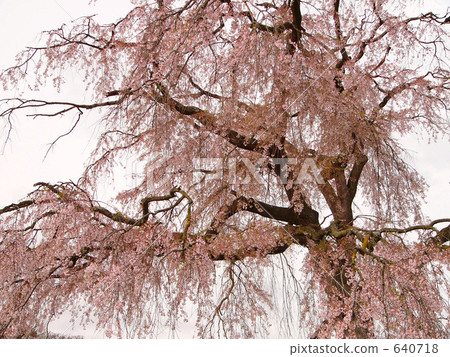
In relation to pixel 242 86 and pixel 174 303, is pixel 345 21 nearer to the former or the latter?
pixel 242 86

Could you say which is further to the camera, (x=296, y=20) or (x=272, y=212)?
(x=272, y=212)

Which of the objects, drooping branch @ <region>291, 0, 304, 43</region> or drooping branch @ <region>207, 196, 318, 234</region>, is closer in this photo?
drooping branch @ <region>291, 0, 304, 43</region>

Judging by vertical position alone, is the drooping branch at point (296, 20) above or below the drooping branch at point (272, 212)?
above

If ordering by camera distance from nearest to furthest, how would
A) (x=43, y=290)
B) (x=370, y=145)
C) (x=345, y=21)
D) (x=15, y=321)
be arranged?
1. (x=15, y=321)
2. (x=43, y=290)
3. (x=370, y=145)
4. (x=345, y=21)

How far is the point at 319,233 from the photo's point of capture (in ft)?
13.8

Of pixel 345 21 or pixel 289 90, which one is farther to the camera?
pixel 345 21

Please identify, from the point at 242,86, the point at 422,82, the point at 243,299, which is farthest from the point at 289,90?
the point at 422,82

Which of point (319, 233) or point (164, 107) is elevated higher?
point (164, 107)

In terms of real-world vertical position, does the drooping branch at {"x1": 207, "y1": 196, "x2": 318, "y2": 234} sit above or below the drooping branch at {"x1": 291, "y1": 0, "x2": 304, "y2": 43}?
below

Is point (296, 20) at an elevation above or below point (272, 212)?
above

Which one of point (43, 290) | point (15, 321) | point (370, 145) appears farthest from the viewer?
point (370, 145)

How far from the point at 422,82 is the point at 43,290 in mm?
4909

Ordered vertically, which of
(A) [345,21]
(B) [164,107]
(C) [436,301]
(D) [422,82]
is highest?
(A) [345,21]

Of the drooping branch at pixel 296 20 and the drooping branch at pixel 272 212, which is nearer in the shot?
the drooping branch at pixel 296 20
